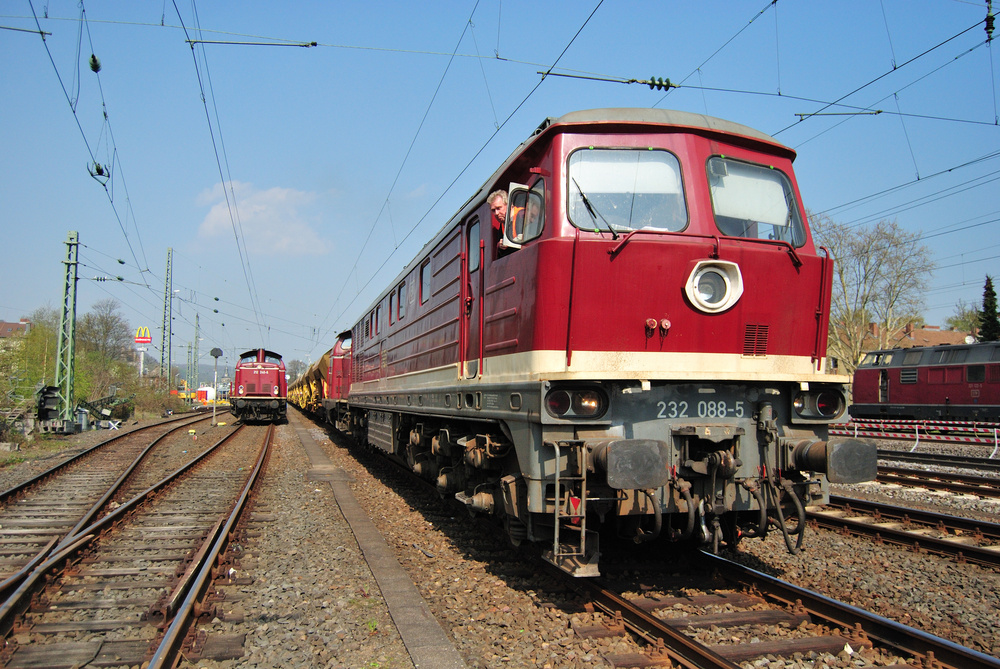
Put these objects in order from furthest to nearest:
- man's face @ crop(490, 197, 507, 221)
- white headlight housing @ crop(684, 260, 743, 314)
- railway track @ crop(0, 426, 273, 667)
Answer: man's face @ crop(490, 197, 507, 221), white headlight housing @ crop(684, 260, 743, 314), railway track @ crop(0, 426, 273, 667)

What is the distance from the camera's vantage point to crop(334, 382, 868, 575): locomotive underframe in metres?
4.29

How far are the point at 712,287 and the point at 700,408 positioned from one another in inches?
36.2

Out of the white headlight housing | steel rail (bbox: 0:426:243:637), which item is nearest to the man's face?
the white headlight housing

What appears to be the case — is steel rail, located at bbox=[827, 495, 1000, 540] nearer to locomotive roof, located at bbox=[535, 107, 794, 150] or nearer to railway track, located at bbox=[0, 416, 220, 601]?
locomotive roof, located at bbox=[535, 107, 794, 150]

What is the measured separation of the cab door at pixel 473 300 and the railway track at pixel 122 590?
287 cm

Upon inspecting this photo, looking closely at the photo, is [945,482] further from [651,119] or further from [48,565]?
[48,565]

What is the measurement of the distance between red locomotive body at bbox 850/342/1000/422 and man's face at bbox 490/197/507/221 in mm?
20350

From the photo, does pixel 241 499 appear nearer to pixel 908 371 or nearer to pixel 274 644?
pixel 274 644

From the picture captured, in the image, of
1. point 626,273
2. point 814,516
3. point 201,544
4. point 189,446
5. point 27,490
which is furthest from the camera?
point 189,446

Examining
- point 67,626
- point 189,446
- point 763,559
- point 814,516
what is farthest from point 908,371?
point 67,626

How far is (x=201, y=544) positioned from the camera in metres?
6.44

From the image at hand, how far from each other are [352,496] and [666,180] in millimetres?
6966

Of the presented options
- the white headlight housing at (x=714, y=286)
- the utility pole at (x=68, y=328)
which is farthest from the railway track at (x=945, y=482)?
the utility pole at (x=68, y=328)

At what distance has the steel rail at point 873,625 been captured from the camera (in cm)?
346
